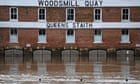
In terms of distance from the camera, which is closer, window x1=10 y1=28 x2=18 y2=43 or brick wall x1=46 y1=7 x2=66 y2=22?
brick wall x1=46 y1=7 x2=66 y2=22

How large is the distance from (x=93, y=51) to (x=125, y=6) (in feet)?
21.0

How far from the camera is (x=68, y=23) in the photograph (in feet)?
195

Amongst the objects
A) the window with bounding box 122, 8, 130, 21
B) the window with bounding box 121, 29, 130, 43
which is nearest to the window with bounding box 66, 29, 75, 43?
the window with bounding box 121, 29, 130, 43

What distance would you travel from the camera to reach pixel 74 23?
5931 cm

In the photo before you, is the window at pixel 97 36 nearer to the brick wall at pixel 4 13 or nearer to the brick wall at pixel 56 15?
the brick wall at pixel 56 15

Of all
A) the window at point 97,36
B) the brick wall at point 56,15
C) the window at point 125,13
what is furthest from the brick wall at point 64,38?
the window at point 125,13

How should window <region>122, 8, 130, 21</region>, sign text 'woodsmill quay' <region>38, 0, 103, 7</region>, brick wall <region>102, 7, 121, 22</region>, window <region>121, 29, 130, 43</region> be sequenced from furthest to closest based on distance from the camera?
1. window <region>121, 29, 130, 43</region>
2. window <region>122, 8, 130, 21</region>
3. brick wall <region>102, 7, 121, 22</region>
4. sign text 'woodsmill quay' <region>38, 0, 103, 7</region>

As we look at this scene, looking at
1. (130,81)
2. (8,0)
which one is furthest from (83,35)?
(130,81)

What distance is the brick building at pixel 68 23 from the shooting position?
59125 millimetres

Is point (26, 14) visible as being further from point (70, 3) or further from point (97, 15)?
point (97, 15)

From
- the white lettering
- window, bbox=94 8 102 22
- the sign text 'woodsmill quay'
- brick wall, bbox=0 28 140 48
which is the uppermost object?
the sign text 'woodsmill quay'

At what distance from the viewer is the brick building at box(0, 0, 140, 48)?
59.1m

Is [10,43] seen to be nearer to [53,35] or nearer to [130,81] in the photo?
[53,35]

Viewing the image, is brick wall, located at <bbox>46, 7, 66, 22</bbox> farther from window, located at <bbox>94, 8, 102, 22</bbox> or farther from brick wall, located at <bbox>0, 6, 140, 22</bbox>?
window, located at <bbox>94, 8, 102, 22</bbox>
